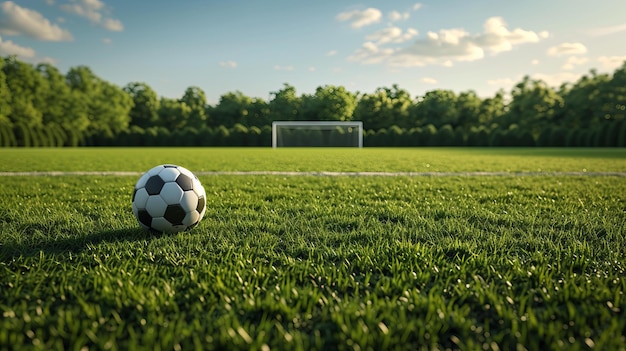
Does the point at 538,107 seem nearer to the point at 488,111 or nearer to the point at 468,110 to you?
the point at 488,111

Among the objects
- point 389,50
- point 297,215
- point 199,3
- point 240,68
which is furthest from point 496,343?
point 389,50

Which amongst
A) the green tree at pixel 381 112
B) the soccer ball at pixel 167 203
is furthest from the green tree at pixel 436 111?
the soccer ball at pixel 167 203

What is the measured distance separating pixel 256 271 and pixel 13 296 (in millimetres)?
1435

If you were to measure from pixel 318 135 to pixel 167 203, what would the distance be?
130 ft

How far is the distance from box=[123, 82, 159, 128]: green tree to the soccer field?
66.9 m

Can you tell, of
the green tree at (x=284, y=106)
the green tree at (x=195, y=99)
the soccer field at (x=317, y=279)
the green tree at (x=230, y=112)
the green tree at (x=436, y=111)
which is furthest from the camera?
the green tree at (x=195, y=99)

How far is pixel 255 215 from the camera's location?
176 inches

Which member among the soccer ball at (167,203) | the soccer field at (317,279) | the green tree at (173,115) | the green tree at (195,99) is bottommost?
the soccer field at (317,279)

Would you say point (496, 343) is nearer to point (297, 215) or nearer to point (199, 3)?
point (297, 215)

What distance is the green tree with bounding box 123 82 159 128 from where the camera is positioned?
2598 inches

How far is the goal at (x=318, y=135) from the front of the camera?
4281cm

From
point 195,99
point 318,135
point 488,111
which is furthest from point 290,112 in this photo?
point 488,111

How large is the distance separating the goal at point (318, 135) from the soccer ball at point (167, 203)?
3885 cm

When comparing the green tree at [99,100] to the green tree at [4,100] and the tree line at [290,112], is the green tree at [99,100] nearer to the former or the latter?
the tree line at [290,112]
